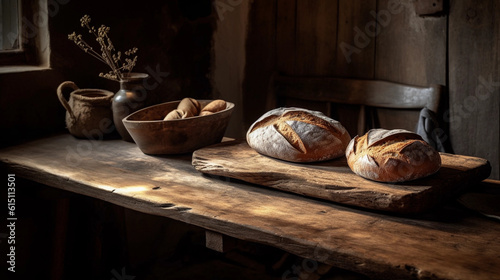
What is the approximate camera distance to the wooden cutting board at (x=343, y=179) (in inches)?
56.5

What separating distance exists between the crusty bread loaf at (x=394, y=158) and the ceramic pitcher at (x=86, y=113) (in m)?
1.10

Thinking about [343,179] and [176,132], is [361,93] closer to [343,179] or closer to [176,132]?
[176,132]

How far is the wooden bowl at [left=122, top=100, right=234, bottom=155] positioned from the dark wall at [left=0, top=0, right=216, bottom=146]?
0.86 ft

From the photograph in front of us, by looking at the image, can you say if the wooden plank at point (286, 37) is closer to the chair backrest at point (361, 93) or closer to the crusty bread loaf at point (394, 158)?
the chair backrest at point (361, 93)

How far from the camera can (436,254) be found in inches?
47.4

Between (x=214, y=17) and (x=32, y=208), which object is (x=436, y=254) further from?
(x=214, y=17)

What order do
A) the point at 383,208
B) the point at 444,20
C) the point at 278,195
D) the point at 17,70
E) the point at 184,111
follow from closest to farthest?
the point at 383,208
the point at 278,195
the point at 184,111
the point at 17,70
the point at 444,20

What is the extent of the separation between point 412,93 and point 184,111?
1091mm

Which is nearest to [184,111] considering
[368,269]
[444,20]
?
[368,269]

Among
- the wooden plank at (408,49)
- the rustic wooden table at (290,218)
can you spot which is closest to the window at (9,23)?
the rustic wooden table at (290,218)

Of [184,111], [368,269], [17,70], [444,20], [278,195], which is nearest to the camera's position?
[368,269]

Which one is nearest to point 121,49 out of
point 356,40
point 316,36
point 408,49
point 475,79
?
point 316,36

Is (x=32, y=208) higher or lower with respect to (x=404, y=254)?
lower

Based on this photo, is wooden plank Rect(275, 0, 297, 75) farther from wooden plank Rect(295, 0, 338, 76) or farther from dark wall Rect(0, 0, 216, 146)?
dark wall Rect(0, 0, 216, 146)
